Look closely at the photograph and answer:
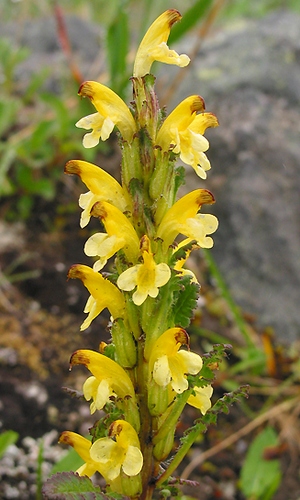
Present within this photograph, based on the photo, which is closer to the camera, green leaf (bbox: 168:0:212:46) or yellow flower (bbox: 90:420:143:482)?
yellow flower (bbox: 90:420:143:482)

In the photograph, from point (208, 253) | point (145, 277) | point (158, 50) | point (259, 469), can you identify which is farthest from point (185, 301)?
point (208, 253)

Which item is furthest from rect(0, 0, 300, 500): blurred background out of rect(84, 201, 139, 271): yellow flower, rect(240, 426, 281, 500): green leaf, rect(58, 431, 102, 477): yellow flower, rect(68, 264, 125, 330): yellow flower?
rect(84, 201, 139, 271): yellow flower

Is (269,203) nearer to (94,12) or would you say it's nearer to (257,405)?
(257,405)

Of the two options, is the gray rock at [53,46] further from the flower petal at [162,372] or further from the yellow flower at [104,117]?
the flower petal at [162,372]

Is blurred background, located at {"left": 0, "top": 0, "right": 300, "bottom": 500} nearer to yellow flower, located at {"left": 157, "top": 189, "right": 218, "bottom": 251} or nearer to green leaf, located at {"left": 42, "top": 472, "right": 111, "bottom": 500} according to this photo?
green leaf, located at {"left": 42, "top": 472, "right": 111, "bottom": 500}

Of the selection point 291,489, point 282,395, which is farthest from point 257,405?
point 291,489
